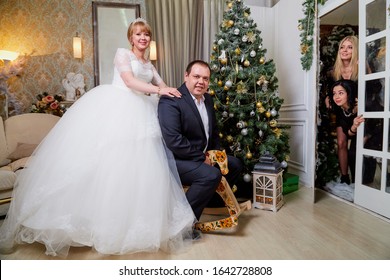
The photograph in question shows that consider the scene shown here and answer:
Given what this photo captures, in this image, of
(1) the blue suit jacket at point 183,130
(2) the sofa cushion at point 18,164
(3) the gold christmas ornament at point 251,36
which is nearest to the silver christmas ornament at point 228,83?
(3) the gold christmas ornament at point 251,36

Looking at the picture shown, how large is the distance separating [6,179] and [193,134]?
174 cm

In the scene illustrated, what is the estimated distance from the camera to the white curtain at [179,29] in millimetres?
4477

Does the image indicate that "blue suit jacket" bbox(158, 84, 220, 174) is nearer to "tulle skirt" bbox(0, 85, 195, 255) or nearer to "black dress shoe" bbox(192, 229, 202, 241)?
"tulle skirt" bbox(0, 85, 195, 255)

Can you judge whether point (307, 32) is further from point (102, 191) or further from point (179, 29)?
point (102, 191)

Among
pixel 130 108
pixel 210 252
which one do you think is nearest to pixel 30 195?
pixel 130 108

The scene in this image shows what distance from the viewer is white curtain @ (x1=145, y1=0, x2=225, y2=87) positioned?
14.7ft

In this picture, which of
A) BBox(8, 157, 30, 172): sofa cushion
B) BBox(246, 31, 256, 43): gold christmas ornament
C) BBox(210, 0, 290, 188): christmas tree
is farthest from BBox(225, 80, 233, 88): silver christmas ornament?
BBox(8, 157, 30, 172): sofa cushion

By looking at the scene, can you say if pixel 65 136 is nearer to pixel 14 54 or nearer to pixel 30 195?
pixel 30 195

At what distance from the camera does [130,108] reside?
6.84 ft

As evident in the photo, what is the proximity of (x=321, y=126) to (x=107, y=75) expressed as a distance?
3380mm

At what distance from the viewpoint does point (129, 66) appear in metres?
2.17

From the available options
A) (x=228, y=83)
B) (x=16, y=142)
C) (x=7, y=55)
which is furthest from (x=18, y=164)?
(x=228, y=83)

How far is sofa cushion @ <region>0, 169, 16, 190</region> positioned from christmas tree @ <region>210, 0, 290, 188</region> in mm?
2136

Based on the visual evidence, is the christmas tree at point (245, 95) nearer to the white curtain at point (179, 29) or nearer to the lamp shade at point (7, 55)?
the white curtain at point (179, 29)
